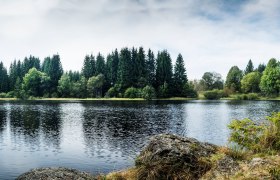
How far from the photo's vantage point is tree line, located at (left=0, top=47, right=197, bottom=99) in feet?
458

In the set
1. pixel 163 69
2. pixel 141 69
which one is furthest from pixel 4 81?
pixel 163 69

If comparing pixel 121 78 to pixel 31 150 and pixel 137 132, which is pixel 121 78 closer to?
pixel 137 132

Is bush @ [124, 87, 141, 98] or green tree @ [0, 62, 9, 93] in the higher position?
green tree @ [0, 62, 9, 93]

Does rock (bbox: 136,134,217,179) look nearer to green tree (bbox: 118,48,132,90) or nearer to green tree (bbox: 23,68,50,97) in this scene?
green tree (bbox: 118,48,132,90)

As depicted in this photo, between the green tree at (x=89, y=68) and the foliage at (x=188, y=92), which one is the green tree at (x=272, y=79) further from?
the green tree at (x=89, y=68)

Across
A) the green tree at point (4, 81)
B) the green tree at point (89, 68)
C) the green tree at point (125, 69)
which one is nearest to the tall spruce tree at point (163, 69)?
the green tree at point (125, 69)

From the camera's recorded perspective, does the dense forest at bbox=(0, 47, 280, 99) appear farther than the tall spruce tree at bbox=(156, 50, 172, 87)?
No

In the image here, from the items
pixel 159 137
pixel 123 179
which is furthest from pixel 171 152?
pixel 123 179

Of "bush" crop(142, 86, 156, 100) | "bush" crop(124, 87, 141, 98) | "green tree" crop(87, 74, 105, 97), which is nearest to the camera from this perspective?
"bush" crop(142, 86, 156, 100)

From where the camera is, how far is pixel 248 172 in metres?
7.66

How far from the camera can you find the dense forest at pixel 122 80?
139375 millimetres

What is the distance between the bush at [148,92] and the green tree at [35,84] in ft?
167

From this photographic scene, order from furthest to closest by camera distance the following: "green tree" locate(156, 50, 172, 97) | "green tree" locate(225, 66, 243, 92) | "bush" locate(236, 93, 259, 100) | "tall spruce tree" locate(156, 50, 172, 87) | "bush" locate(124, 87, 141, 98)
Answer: "green tree" locate(225, 66, 243, 92), "tall spruce tree" locate(156, 50, 172, 87), "green tree" locate(156, 50, 172, 97), "bush" locate(236, 93, 259, 100), "bush" locate(124, 87, 141, 98)

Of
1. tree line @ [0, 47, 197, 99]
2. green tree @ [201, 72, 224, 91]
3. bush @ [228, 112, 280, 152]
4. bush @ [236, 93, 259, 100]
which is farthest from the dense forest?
bush @ [228, 112, 280, 152]
